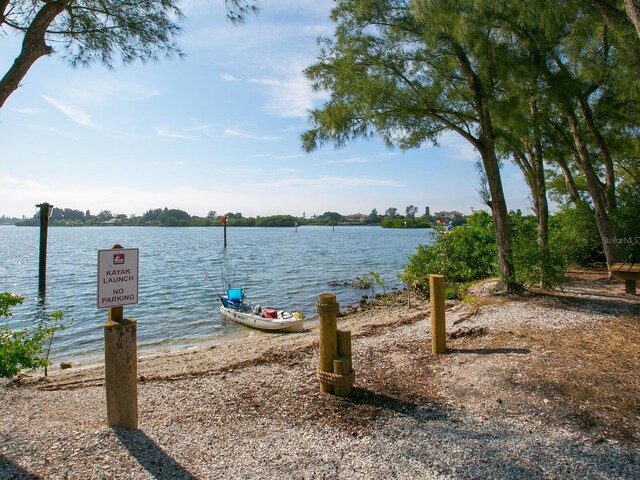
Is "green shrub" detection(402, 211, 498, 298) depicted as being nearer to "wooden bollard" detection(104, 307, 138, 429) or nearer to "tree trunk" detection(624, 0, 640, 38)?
"tree trunk" detection(624, 0, 640, 38)

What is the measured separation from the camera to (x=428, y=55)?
9266 millimetres

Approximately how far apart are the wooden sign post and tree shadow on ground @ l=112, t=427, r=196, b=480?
140 mm

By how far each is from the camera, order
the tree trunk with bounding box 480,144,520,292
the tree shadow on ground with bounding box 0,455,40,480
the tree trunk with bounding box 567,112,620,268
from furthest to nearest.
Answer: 1. the tree trunk with bounding box 567,112,620,268
2. the tree trunk with bounding box 480,144,520,292
3. the tree shadow on ground with bounding box 0,455,40,480

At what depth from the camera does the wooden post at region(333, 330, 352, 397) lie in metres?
4.68

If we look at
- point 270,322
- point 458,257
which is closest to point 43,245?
point 270,322

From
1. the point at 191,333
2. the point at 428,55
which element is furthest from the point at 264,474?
the point at 191,333

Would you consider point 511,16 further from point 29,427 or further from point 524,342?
point 29,427

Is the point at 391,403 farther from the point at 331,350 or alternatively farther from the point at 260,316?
the point at 260,316

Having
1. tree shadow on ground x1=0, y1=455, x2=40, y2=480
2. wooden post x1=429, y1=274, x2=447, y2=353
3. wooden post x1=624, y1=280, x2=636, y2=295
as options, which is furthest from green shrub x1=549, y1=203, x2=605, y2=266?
tree shadow on ground x1=0, y1=455, x2=40, y2=480

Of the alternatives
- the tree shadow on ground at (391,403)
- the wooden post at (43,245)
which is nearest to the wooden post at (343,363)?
the tree shadow on ground at (391,403)

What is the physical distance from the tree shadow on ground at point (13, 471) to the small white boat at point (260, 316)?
966 centimetres

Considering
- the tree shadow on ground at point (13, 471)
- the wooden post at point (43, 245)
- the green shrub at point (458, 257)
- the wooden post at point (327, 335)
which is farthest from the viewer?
the wooden post at point (43, 245)

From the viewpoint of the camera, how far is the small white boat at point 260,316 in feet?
42.1

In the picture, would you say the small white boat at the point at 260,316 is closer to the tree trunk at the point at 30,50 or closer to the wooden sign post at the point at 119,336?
the wooden sign post at the point at 119,336
